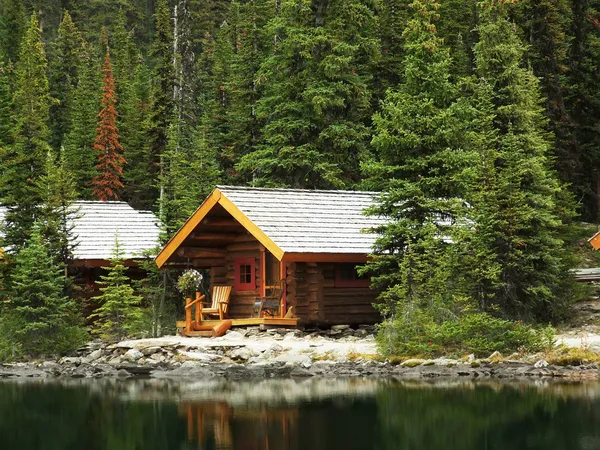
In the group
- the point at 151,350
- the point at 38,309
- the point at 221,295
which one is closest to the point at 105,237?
the point at 221,295

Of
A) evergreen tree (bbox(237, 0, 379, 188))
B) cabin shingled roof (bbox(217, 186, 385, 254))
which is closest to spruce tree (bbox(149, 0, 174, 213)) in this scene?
evergreen tree (bbox(237, 0, 379, 188))

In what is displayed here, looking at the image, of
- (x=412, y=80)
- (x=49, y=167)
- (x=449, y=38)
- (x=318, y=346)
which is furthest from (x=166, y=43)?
(x=318, y=346)

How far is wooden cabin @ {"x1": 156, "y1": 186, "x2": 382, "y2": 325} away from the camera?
29109 millimetres

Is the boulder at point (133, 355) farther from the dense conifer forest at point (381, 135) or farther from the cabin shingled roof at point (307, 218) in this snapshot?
the cabin shingled roof at point (307, 218)

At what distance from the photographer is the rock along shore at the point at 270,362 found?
21891 millimetres

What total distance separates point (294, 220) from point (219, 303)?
3.77 meters

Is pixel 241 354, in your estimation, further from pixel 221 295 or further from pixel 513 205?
pixel 513 205

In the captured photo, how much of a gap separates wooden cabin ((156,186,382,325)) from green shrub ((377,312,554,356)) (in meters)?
4.81

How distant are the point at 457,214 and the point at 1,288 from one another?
14.6 m

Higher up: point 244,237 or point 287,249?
point 244,237

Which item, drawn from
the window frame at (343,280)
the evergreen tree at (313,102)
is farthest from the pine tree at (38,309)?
the evergreen tree at (313,102)

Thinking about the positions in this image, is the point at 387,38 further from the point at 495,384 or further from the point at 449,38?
the point at 495,384

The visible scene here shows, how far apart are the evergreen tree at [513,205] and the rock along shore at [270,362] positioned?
10.0 feet

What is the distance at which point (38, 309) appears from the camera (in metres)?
29.5
